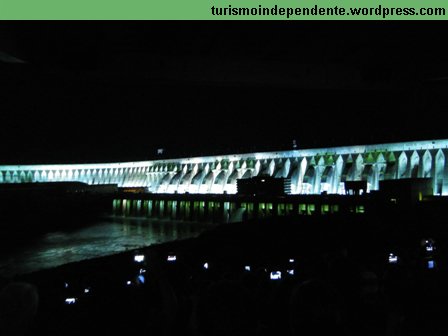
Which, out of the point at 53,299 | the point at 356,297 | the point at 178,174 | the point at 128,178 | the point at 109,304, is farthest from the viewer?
the point at 128,178

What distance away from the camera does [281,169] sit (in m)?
30.0

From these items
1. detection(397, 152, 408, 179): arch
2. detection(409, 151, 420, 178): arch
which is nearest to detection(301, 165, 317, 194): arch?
detection(397, 152, 408, 179): arch

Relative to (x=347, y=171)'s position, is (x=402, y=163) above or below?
above

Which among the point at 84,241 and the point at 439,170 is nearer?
the point at 84,241

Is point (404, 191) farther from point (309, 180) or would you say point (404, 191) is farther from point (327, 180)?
point (309, 180)

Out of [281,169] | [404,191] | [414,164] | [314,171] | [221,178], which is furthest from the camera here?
[221,178]

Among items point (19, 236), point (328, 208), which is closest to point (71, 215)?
point (19, 236)

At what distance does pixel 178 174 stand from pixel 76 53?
105ft

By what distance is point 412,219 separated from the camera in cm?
1039

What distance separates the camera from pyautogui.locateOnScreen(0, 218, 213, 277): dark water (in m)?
15.2

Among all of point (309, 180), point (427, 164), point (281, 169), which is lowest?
point (309, 180)

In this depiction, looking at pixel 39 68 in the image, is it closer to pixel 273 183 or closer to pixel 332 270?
pixel 332 270

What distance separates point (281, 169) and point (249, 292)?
27.8 metres

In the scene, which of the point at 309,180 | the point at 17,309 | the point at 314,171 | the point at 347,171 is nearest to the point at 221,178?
the point at 309,180
